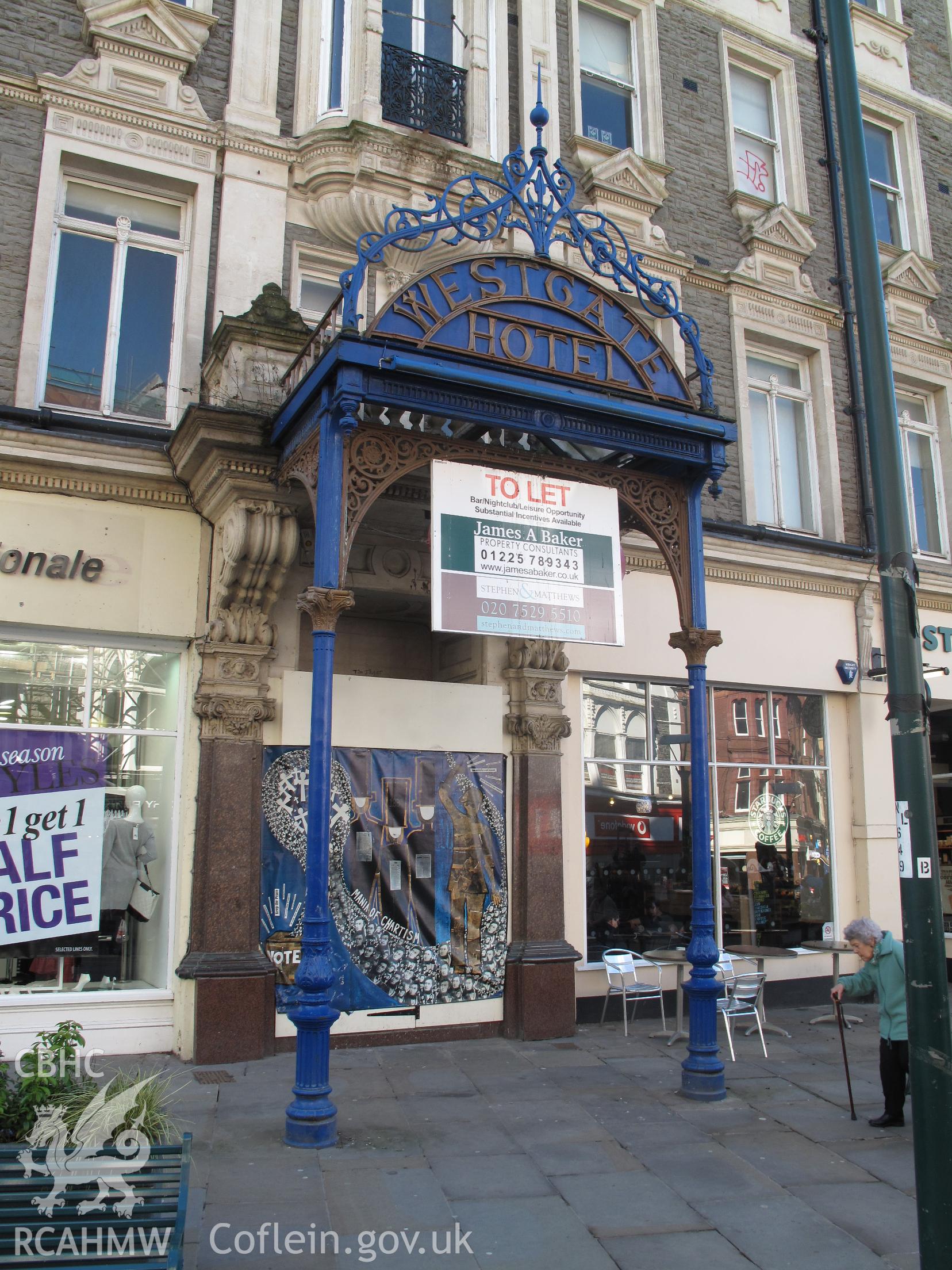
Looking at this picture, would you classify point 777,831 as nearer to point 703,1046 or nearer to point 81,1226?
point 703,1046

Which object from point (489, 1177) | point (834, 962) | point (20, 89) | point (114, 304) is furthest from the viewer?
point (834, 962)

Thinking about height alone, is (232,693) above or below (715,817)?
above

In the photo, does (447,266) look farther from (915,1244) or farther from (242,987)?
(915,1244)

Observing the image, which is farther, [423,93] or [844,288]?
[844,288]

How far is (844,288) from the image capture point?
536 inches

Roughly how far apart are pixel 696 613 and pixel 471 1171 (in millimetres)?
4484

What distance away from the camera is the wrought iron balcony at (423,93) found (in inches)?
420

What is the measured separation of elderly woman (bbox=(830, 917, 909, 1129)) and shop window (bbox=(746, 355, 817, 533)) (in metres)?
6.57

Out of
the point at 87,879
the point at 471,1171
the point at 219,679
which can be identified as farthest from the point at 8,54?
the point at 471,1171

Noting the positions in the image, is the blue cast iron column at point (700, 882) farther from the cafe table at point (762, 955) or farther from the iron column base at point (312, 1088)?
the iron column base at point (312, 1088)

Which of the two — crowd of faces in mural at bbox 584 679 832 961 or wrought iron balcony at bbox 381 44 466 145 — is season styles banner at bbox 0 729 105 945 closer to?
crowd of faces in mural at bbox 584 679 832 961

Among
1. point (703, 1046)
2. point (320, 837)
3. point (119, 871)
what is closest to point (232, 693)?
point (119, 871)

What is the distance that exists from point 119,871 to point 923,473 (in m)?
11.9

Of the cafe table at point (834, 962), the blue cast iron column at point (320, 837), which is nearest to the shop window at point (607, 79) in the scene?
the blue cast iron column at point (320, 837)
